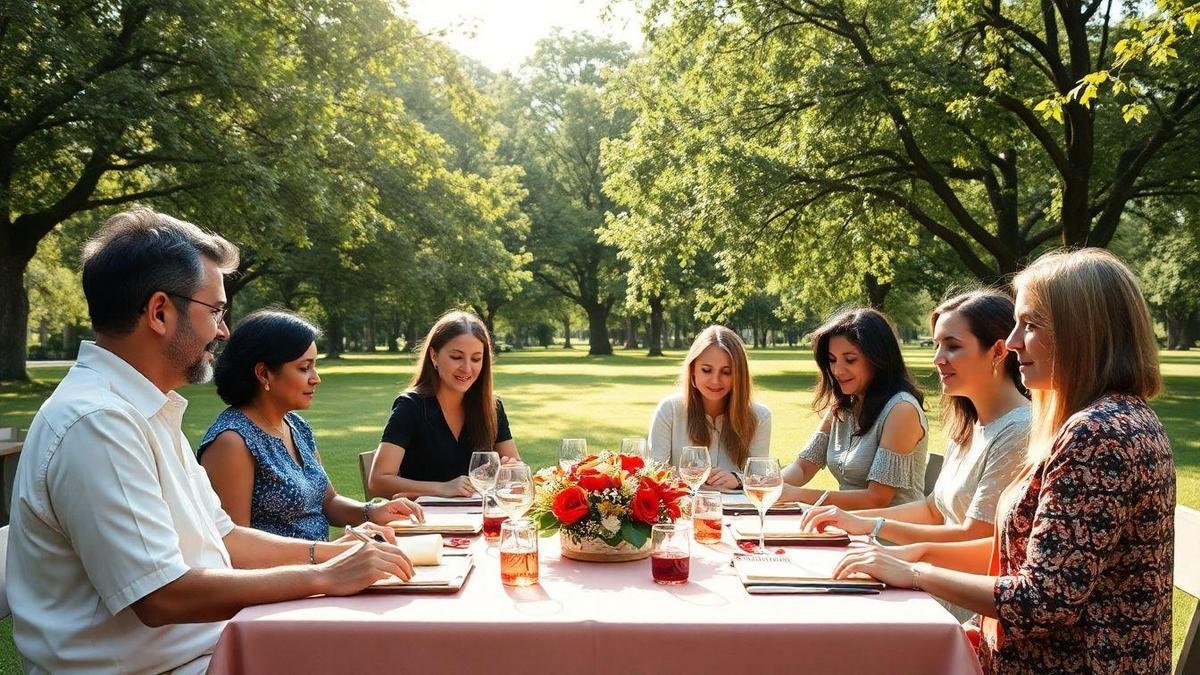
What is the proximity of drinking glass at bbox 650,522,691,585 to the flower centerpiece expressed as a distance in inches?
7.4

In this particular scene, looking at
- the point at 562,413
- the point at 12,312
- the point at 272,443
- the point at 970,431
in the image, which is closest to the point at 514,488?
the point at 272,443

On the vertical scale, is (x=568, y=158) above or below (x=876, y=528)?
above

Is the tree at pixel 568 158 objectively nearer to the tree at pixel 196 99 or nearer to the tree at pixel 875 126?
the tree at pixel 875 126

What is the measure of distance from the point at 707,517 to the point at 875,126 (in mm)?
16220

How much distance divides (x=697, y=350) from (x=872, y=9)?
1516 centimetres

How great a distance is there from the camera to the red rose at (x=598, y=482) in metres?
2.89

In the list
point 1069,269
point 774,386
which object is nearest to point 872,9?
point 774,386

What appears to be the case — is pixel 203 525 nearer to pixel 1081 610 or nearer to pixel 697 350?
pixel 1081 610

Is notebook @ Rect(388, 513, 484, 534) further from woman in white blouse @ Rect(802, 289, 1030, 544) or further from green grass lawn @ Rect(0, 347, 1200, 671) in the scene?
green grass lawn @ Rect(0, 347, 1200, 671)

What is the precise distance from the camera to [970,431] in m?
4.03

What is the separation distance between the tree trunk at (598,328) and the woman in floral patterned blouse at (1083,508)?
160ft

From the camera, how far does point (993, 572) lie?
288 cm

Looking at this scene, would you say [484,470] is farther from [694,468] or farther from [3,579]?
[3,579]

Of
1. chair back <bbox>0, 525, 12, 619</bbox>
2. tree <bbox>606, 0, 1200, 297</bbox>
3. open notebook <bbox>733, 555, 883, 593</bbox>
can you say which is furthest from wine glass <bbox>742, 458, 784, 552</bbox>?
tree <bbox>606, 0, 1200, 297</bbox>
